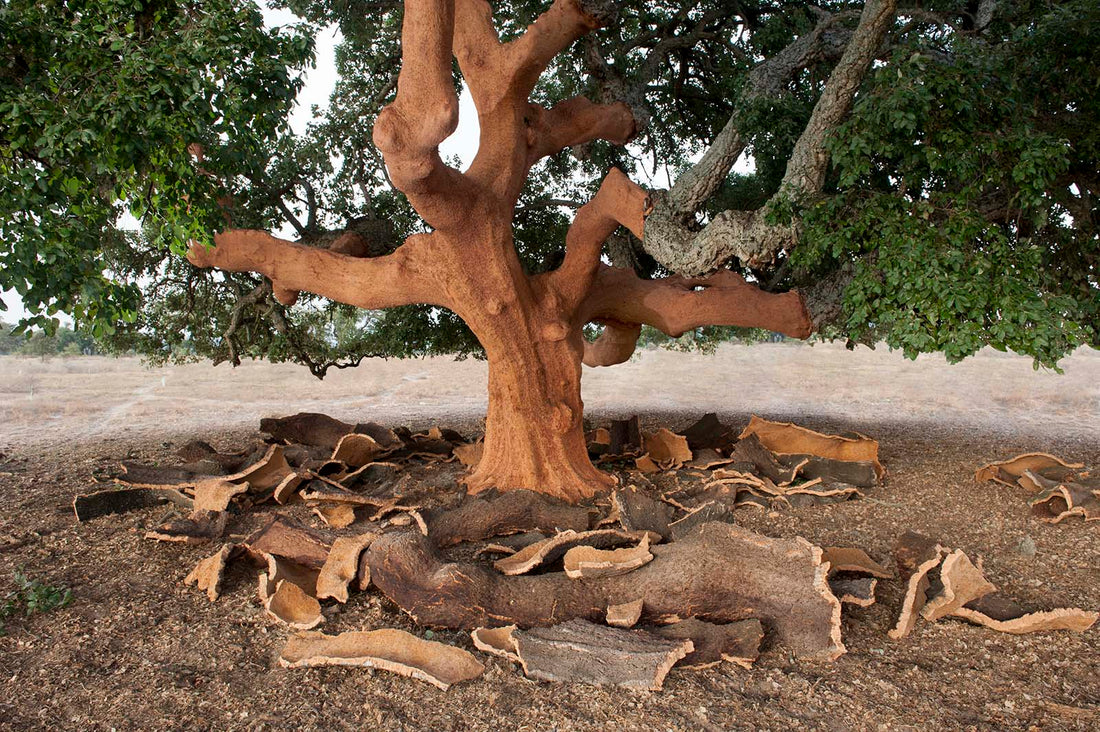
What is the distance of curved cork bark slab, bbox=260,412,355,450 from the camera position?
745cm

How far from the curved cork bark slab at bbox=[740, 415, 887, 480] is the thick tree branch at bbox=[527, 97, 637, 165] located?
3030mm

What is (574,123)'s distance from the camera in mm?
5832

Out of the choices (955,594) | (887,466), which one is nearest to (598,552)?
(955,594)

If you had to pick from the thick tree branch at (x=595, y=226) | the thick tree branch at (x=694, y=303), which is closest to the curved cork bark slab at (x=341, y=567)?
the thick tree branch at (x=595, y=226)

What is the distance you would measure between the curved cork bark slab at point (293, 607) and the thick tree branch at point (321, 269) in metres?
2.65

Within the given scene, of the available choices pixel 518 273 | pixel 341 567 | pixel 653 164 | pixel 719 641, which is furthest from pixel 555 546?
pixel 653 164

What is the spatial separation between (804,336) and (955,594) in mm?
3106

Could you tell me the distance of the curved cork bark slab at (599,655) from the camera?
114 inches

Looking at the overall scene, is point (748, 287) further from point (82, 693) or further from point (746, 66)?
point (82, 693)

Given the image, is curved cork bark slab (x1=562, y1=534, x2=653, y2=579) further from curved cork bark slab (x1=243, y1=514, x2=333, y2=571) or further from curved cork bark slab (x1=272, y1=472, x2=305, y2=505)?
curved cork bark slab (x1=272, y1=472, x2=305, y2=505)

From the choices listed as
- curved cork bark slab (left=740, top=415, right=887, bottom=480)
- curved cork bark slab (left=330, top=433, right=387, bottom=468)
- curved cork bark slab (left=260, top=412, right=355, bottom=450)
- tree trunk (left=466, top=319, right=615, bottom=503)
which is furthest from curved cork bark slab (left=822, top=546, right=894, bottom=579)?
curved cork bark slab (left=260, top=412, right=355, bottom=450)

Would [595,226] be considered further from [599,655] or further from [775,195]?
[599,655]

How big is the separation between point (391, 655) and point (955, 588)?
2.73m

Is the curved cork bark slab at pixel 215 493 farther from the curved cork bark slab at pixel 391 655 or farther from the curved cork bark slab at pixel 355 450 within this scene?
the curved cork bark slab at pixel 391 655
